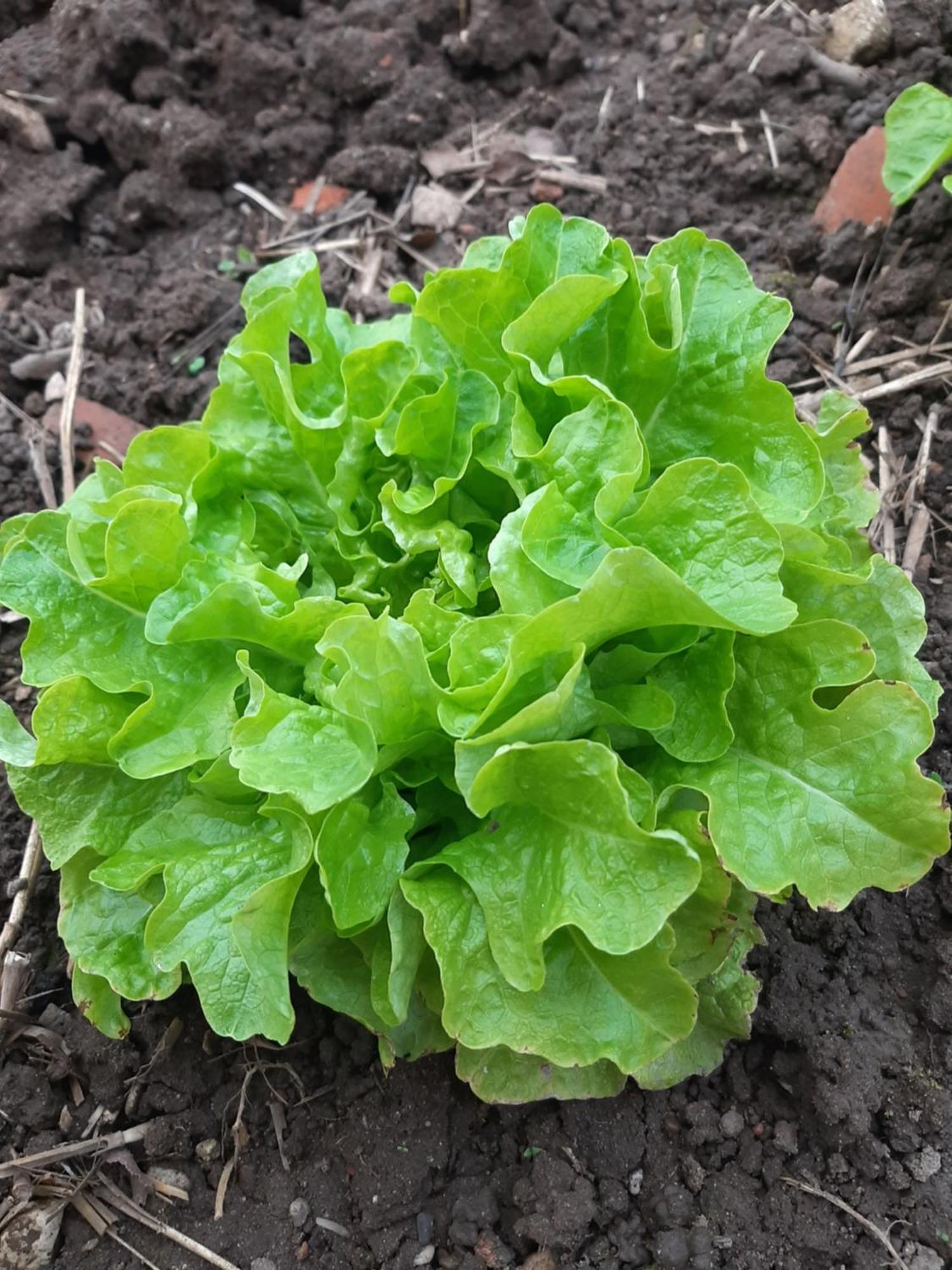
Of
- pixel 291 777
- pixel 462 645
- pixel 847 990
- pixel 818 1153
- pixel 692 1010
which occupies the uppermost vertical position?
pixel 462 645

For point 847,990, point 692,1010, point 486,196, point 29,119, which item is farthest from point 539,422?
point 29,119

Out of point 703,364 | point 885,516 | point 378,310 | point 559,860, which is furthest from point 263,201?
point 559,860

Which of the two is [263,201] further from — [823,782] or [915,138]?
[823,782]

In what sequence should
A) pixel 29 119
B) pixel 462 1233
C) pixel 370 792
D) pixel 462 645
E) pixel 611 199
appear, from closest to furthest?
pixel 462 645, pixel 370 792, pixel 462 1233, pixel 611 199, pixel 29 119

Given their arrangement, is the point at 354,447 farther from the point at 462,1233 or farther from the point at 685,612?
the point at 462,1233

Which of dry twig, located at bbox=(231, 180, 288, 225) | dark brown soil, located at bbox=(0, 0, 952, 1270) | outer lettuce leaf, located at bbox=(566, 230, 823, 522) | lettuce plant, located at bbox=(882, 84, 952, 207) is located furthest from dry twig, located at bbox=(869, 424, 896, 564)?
dry twig, located at bbox=(231, 180, 288, 225)
